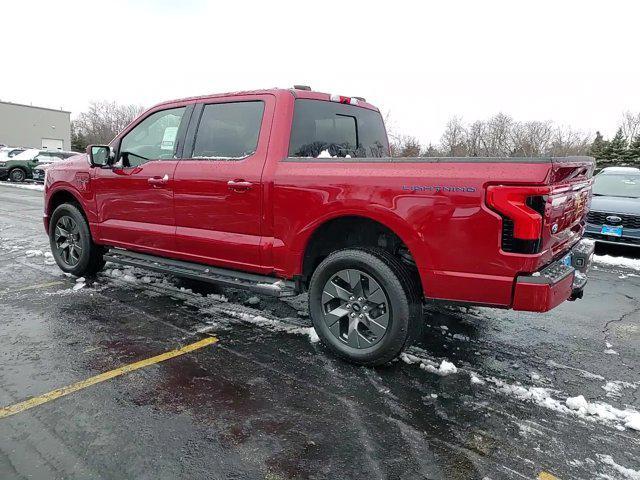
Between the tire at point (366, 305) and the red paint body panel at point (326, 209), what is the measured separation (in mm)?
204

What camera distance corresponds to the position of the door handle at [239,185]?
12.7 ft

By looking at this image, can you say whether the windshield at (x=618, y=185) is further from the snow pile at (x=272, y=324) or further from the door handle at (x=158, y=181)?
the door handle at (x=158, y=181)

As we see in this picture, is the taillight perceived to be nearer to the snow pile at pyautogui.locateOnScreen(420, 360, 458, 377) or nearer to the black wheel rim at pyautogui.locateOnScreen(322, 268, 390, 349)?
the black wheel rim at pyautogui.locateOnScreen(322, 268, 390, 349)

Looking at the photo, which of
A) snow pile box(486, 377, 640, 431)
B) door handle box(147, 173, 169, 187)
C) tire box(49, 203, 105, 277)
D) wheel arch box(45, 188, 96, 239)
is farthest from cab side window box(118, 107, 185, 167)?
snow pile box(486, 377, 640, 431)

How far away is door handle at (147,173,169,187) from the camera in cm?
450

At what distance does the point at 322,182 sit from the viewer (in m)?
3.51

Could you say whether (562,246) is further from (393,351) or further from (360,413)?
(360,413)

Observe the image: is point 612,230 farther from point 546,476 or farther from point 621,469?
point 546,476

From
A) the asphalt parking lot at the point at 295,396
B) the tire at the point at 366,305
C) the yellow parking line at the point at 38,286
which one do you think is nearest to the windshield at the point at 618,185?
the asphalt parking lot at the point at 295,396

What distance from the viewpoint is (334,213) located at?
3484 mm

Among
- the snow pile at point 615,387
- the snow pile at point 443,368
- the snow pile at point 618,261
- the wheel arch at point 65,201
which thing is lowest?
the snow pile at point 618,261

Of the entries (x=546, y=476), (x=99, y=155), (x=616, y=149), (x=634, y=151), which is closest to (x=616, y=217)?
(x=546, y=476)

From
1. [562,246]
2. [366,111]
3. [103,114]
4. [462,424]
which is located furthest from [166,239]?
[103,114]

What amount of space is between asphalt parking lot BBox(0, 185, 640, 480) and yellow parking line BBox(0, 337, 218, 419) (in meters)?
0.02
